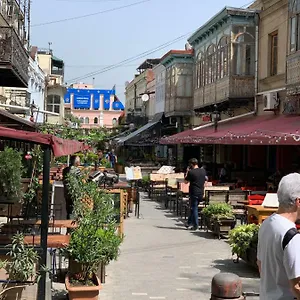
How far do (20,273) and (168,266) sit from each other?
12.4ft

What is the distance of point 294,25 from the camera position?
20.9 m

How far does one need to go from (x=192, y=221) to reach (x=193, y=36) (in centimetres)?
2205

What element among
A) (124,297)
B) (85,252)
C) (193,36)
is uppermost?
(193,36)

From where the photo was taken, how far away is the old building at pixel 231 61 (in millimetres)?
26047

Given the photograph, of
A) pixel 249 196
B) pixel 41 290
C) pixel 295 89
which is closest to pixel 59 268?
pixel 41 290

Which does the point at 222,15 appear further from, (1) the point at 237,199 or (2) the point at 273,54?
(1) the point at 237,199

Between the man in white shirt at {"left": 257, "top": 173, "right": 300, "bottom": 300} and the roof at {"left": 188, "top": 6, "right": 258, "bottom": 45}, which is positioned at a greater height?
the roof at {"left": 188, "top": 6, "right": 258, "bottom": 45}

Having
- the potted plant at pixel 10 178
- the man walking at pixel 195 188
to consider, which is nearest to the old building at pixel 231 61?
the man walking at pixel 195 188

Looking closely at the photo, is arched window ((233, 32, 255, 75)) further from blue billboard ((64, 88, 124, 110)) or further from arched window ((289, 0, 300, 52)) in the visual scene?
blue billboard ((64, 88, 124, 110))

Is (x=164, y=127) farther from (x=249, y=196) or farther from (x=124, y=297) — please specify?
(x=124, y=297)

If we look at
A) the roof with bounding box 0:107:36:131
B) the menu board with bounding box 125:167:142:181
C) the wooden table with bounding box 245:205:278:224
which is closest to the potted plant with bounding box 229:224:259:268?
the wooden table with bounding box 245:205:278:224

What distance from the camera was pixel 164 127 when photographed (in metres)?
43.0

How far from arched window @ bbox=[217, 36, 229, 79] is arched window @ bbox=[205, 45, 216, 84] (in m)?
0.99

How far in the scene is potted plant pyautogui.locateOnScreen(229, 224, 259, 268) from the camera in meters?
8.99
